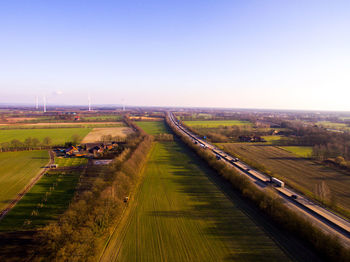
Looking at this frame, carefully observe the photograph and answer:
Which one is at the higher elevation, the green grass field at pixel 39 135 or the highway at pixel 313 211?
the green grass field at pixel 39 135

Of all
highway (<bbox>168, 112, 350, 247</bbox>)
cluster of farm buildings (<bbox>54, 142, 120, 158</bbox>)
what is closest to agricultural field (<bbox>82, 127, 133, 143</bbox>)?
cluster of farm buildings (<bbox>54, 142, 120, 158</bbox>)

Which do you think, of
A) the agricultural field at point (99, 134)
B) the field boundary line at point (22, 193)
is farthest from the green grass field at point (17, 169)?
the agricultural field at point (99, 134)

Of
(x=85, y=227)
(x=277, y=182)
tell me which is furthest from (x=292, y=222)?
(x=85, y=227)

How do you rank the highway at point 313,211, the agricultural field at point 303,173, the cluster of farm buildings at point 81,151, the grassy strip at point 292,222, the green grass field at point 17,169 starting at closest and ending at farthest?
the grassy strip at point 292,222
the highway at point 313,211
the green grass field at point 17,169
the agricultural field at point 303,173
the cluster of farm buildings at point 81,151

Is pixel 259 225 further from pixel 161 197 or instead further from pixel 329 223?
pixel 161 197

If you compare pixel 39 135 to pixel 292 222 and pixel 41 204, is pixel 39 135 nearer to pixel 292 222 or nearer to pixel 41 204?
pixel 41 204

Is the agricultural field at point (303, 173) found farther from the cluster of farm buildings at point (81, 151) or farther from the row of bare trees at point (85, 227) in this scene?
the cluster of farm buildings at point (81, 151)
